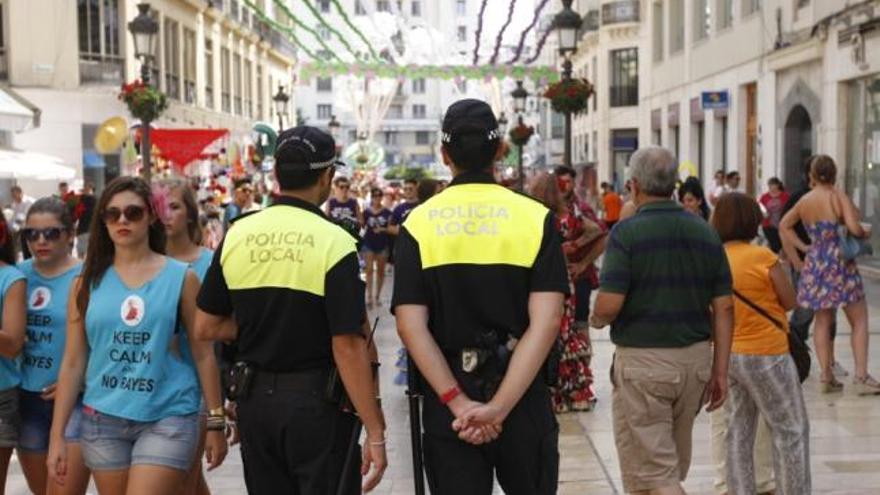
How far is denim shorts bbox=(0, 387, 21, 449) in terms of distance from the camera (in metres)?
5.20

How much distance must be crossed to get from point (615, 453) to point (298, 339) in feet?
14.3

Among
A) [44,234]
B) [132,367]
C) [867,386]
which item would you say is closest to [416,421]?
[132,367]

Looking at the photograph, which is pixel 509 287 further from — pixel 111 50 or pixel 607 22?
pixel 607 22

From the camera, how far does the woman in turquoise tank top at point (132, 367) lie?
462 cm

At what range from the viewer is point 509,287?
4.20 m

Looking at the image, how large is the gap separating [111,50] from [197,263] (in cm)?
3249

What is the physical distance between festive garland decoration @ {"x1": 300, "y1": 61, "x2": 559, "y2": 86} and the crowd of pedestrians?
1686 inches

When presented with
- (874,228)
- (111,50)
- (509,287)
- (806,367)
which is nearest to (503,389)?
(509,287)

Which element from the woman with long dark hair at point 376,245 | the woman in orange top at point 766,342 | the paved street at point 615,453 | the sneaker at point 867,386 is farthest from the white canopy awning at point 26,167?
the woman in orange top at point 766,342

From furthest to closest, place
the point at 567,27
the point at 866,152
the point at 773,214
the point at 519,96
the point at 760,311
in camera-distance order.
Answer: the point at 519,96 → the point at 866,152 → the point at 567,27 → the point at 773,214 → the point at 760,311

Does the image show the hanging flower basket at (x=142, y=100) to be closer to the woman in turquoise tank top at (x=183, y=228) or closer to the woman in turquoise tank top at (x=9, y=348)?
the woman in turquoise tank top at (x=183, y=228)

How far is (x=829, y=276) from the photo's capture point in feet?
32.6

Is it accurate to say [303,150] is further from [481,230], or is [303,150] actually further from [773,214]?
[773,214]

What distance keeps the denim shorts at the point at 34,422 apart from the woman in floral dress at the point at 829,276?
6356 millimetres
